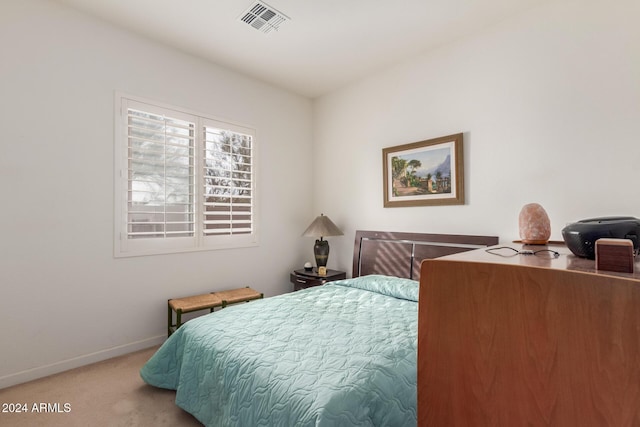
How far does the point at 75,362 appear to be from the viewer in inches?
96.0

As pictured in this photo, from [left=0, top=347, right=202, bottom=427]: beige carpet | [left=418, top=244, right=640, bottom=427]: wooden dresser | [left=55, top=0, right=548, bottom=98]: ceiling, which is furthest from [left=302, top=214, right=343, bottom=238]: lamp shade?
[left=418, top=244, right=640, bottom=427]: wooden dresser

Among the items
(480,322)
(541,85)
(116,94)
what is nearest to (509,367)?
(480,322)

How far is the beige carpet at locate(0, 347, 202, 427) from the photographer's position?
5.99ft

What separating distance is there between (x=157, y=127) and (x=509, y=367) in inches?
123

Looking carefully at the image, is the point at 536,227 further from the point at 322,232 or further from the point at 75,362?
the point at 75,362

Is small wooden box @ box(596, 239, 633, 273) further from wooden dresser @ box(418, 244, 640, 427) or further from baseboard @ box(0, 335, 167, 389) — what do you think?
baseboard @ box(0, 335, 167, 389)

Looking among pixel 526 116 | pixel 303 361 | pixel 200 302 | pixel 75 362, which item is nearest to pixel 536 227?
pixel 303 361

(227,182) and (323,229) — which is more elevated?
(227,182)

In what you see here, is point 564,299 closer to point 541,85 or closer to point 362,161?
point 541,85

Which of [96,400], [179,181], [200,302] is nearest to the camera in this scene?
[96,400]

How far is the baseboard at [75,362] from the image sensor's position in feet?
7.19

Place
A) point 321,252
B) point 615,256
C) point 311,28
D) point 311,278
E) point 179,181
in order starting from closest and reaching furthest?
point 615,256 → point 311,28 → point 179,181 → point 311,278 → point 321,252

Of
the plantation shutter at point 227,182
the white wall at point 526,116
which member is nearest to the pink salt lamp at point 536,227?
the white wall at point 526,116

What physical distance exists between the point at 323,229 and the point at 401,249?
2.94 feet
